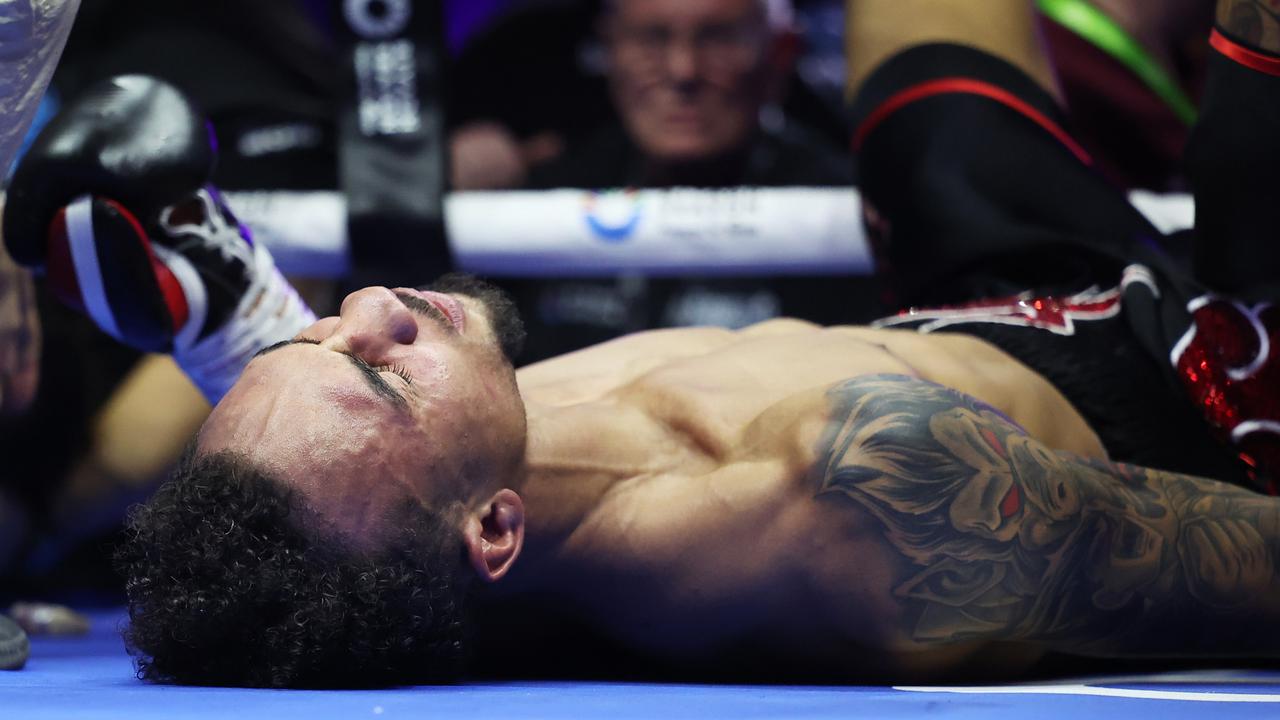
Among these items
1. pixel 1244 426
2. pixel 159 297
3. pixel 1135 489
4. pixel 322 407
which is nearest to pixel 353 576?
pixel 322 407

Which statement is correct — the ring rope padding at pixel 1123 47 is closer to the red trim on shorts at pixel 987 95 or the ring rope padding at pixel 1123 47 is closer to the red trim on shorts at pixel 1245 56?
the red trim on shorts at pixel 987 95

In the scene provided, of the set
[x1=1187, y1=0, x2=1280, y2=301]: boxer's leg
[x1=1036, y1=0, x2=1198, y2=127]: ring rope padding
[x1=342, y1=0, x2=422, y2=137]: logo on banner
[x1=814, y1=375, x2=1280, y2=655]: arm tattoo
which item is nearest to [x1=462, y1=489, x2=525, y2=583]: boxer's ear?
[x1=814, y1=375, x2=1280, y2=655]: arm tattoo

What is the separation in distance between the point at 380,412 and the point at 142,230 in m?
0.51

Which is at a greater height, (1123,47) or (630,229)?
(1123,47)

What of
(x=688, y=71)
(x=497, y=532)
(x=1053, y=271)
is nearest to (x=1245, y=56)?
(x=1053, y=271)

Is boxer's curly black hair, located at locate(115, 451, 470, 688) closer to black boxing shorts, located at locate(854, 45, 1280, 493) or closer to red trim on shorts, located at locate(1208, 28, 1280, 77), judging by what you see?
black boxing shorts, located at locate(854, 45, 1280, 493)

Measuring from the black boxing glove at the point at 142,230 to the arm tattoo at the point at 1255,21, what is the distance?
3.62 ft

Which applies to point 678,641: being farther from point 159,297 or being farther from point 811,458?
point 159,297

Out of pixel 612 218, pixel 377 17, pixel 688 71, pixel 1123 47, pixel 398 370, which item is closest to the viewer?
pixel 398 370

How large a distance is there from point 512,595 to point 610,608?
3.7 inches

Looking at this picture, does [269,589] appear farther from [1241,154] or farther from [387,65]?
[387,65]

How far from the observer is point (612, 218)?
2205 millimetres

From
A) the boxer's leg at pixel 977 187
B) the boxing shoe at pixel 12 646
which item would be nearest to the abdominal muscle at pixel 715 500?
the boxer's leg at pixel 977 187

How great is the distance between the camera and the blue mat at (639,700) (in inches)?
41.2
